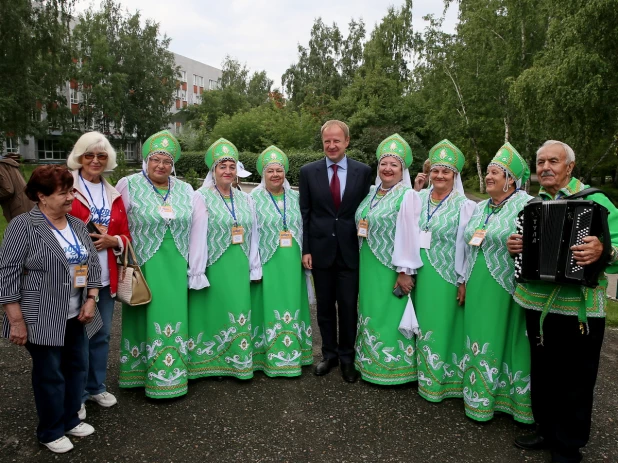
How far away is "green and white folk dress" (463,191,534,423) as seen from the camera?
3686 millimetres

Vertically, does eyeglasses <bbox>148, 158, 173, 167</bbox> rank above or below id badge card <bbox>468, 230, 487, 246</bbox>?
above

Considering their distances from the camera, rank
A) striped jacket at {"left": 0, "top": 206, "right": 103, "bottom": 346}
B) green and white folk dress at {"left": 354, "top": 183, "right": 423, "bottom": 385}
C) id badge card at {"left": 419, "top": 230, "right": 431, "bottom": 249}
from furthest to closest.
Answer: green and white folk dress at {"left": 354, "top": 183, "right": 423, "bottom": 385}
id badge card at {"left": 419, "top": 230, "right": 431, "bottom": 249}
striped jacket at {"left": 0, "top": 206, "right": 103, "bottom": 346}

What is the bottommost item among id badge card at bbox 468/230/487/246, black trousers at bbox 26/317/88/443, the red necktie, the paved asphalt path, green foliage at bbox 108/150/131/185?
the paved asphalt path

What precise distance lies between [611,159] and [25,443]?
2733cm

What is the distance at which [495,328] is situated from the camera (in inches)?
Answer: 148

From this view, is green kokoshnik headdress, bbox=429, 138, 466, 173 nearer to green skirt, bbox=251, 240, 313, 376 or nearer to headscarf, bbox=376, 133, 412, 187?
headscarf, bbox=376, 133, 412, 187

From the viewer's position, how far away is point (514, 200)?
12.2 ft

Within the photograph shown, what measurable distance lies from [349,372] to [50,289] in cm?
268

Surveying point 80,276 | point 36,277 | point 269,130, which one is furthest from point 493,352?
point 269,130

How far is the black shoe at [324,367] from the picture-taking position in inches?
186

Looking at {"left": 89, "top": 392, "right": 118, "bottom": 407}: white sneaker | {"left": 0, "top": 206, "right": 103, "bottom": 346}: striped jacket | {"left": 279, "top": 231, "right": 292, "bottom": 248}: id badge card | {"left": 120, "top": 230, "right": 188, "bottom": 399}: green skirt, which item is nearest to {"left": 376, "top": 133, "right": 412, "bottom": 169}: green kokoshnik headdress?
{"left": 279, "top": 231, "right": 292, "bottom": 248}: id badge card

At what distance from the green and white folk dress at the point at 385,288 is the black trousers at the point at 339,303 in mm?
116

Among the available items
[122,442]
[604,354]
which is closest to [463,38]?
→ [604,354]

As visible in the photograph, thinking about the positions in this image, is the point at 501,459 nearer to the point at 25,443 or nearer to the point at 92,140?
the point at 25,443
